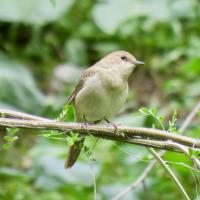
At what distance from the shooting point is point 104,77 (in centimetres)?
412

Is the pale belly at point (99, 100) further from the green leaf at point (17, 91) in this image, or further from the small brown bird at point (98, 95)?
the green leaf at point (17, 91)

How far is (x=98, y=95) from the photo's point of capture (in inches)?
158

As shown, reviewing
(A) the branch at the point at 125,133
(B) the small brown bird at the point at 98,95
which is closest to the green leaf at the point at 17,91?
(B) the small brown bird at the point at 98,95

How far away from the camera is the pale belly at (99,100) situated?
4.01 m

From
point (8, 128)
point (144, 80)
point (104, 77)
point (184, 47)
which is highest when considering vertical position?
point (8, 128)

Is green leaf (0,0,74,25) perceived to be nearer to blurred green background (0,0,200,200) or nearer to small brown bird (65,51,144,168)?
blurred green background (0,0,200,200)

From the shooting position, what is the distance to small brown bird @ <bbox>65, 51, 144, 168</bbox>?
4.01 meters

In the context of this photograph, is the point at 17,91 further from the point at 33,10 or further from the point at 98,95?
the point at 98,95

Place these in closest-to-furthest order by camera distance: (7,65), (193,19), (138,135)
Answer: (138,135) → (7,65) → (193,19)

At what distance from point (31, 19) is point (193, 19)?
1.66m

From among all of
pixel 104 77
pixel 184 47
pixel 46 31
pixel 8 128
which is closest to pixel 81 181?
pixel 104 77

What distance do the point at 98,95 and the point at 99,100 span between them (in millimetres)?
30

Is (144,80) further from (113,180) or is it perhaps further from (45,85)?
(113,180)

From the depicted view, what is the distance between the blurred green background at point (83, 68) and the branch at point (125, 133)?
0.94 m
